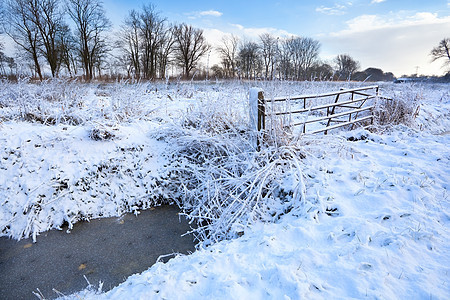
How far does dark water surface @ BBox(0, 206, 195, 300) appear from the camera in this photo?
2602 millimetres

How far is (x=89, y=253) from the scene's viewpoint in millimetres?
3076

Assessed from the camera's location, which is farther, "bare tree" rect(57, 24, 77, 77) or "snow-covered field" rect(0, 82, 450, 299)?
"bare tree" rect(57, 24, 77, 77)

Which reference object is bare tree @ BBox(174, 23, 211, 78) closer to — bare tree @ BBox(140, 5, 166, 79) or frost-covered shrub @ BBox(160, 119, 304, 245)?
bare tree @ BBox(140, 5, 166, 79)

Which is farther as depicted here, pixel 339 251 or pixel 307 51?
pixel 307 51

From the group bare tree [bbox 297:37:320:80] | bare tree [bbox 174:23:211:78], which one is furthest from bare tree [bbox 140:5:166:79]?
bare tree [bbox 297:37:320:80]

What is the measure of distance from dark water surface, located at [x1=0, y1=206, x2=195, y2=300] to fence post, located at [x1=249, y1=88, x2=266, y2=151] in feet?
6.69

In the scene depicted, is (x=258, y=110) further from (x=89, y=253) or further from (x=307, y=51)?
(x=307, y=51)

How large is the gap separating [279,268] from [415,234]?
1.40 m

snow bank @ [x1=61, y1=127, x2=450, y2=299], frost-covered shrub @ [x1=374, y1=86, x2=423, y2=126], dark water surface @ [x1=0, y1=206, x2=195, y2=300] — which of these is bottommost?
dark water surface @ [x1=0, y1=206, x2=195, y2=300]

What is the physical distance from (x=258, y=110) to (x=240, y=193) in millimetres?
1529

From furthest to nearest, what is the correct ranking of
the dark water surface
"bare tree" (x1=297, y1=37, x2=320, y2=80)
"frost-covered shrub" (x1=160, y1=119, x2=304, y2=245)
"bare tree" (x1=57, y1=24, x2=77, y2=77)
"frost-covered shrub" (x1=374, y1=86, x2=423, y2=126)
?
"bare tree" (x1=297, y1=37, x2=320, y2=80) < "bare tree" (x1=57, y1=24, x2=77, y2=77) < "frost-covered shrub" (x1=374, y1=86, x2=423, y2=126) < "frost-covered shrub" (x1=160, y1=119, x2=304, y2=245) < the dark water surface

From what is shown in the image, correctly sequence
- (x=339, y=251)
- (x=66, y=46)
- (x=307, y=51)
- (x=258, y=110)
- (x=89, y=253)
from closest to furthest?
(x=339, y=251)
(x=89, y=253)
(x=258, y=110)
(x=66, y=46)
(x=307, y=51)

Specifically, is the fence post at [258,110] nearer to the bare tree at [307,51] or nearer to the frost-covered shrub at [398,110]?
the frost-covered shrub at [398,110]

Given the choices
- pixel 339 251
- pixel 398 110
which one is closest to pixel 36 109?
pixel 339 251
